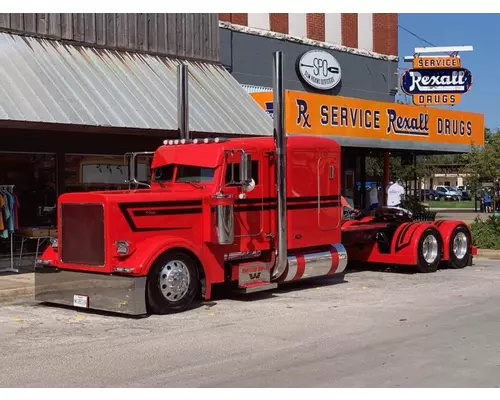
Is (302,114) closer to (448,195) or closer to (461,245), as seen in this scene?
(461,245)

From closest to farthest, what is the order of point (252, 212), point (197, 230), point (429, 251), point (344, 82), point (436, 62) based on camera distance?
1. point (197, 230)
2. point (252, 212)
3. point (429, 251)
4. point (344, 82)
5. point (436, 62)

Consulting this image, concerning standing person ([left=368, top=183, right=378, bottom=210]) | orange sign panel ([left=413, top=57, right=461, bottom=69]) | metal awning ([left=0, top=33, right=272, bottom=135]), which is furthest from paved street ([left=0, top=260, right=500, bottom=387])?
orange sign panel ([left=413, top=57, right=461, bottom=69])

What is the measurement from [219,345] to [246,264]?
3.28 meters

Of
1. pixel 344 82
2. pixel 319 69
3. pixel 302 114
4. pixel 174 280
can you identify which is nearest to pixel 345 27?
pixel 344 82

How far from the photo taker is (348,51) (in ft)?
79.6

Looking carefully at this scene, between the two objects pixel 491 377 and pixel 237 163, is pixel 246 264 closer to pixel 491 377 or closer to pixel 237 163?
pixel 237 163

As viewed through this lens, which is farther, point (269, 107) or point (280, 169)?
point (269, 107)

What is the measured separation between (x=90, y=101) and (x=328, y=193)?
4988mm

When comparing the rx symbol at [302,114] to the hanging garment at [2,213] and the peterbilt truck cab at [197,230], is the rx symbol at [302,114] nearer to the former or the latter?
the peterbilt truck cab at [197,230]

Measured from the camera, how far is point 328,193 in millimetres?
12539

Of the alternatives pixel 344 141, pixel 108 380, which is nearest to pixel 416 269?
pixel 344 141

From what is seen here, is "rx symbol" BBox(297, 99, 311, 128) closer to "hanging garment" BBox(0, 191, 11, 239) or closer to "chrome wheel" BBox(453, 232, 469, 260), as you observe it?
"chrome wheel" BBox(453, 232, 469, 260)

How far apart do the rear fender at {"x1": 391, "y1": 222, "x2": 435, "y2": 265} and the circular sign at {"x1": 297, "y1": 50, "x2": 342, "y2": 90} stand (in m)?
8.88

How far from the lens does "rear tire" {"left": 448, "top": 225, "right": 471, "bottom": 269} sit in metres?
15.3
